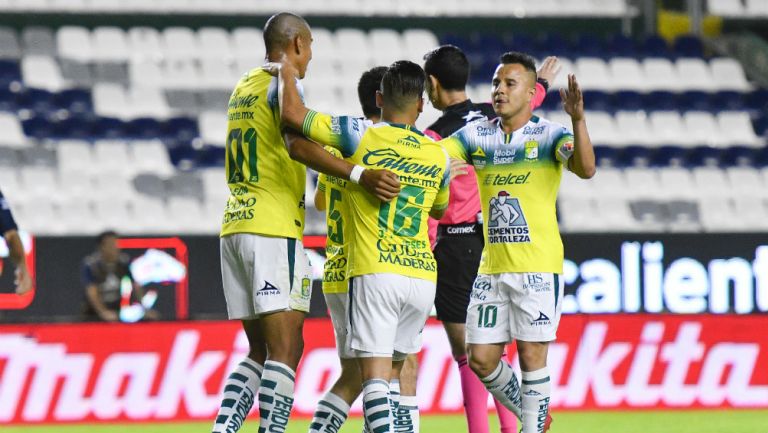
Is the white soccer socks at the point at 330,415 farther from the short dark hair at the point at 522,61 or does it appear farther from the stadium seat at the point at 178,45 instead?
the stadium seat at the point at 178,45

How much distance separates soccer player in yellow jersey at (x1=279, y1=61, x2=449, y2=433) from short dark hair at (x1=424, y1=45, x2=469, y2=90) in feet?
3.94

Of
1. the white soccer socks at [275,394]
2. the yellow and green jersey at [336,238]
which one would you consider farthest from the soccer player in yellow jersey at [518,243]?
the white soccer socks at [275,394]

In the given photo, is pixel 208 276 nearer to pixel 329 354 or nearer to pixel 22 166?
pixel 329 354

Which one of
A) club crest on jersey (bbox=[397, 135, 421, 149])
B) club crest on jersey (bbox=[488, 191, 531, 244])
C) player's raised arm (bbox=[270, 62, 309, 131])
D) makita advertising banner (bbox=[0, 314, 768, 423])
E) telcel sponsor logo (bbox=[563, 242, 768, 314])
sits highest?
player's raised arm (bbox=[270, 62, 309, 131])

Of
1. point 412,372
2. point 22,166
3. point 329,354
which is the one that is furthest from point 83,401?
point 22,166

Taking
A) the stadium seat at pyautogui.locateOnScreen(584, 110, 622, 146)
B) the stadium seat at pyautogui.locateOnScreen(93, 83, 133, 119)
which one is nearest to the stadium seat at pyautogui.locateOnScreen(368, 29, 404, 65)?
the stadium seat at pyautogui.locateOnScreen(584, 110, 622, 146)

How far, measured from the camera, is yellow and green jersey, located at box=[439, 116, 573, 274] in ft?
21.6

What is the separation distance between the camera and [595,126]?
57.1 feet

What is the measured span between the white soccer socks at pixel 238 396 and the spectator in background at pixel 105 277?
5.92 metres

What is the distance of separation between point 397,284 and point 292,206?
76 cm

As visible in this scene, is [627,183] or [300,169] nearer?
[300,169]

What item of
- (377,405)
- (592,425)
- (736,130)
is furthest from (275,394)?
(736,130)

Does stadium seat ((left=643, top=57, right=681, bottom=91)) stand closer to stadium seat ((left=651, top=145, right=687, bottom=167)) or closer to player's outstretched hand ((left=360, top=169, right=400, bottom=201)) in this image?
stadium seat ((left=651, top=145, right=687, bottom=167))

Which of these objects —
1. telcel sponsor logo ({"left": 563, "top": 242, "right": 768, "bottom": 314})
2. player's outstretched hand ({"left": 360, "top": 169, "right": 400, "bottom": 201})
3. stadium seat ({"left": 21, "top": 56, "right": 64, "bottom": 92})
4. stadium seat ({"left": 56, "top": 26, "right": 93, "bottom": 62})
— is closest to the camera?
player's outstretched hand ({"left": 360, "top": 169, "right": 400, "bottom": 201})
